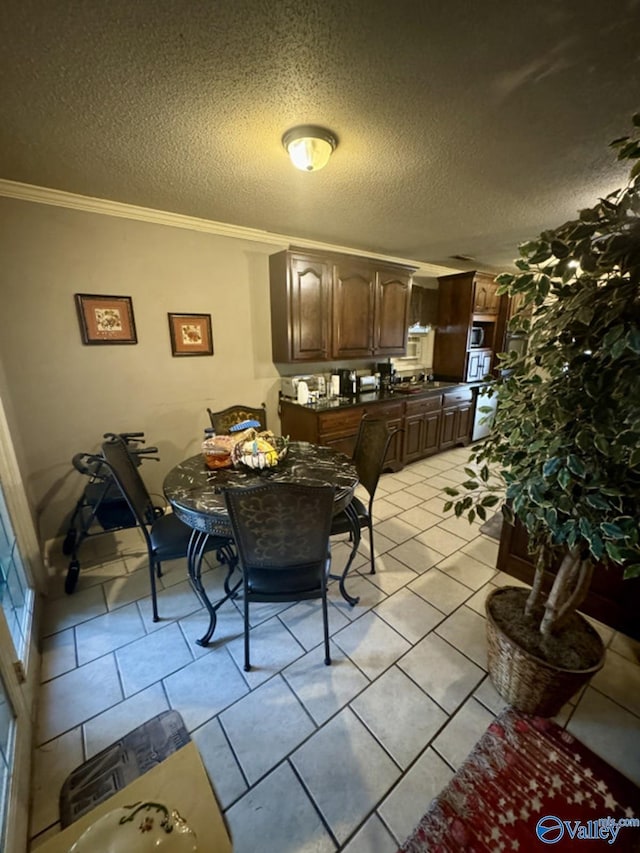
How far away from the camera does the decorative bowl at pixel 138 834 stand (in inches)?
33.1

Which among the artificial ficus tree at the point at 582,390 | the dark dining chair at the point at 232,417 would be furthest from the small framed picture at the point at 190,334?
the artificial ficus tree at the point at 582,390

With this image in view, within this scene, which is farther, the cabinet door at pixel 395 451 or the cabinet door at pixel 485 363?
the cabinet door at pixel 485 363

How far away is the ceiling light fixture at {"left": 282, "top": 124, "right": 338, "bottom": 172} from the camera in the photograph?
1625mm

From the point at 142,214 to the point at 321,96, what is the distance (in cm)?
187

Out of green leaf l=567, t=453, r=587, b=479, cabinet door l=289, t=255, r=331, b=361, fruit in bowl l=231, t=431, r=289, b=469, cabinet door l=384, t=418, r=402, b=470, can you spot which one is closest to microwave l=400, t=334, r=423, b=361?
cabinet door l=384, t=418, r=402, b=470

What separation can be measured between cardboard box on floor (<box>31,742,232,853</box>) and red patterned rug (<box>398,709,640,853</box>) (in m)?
0.61

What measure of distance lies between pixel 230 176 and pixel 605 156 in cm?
220

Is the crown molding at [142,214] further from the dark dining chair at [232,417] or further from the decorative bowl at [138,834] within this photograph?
the decorative bowl at [138,834]

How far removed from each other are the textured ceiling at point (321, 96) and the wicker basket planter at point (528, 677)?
7.25 feet

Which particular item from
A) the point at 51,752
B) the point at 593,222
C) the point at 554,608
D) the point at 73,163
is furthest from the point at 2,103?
the point at 554,608

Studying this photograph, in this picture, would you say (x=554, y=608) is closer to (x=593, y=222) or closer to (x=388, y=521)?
(x=593, y=222)

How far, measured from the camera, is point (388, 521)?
9.70ft

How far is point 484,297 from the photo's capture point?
15.3ft

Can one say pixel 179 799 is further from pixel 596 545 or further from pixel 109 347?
pixel 109 347
